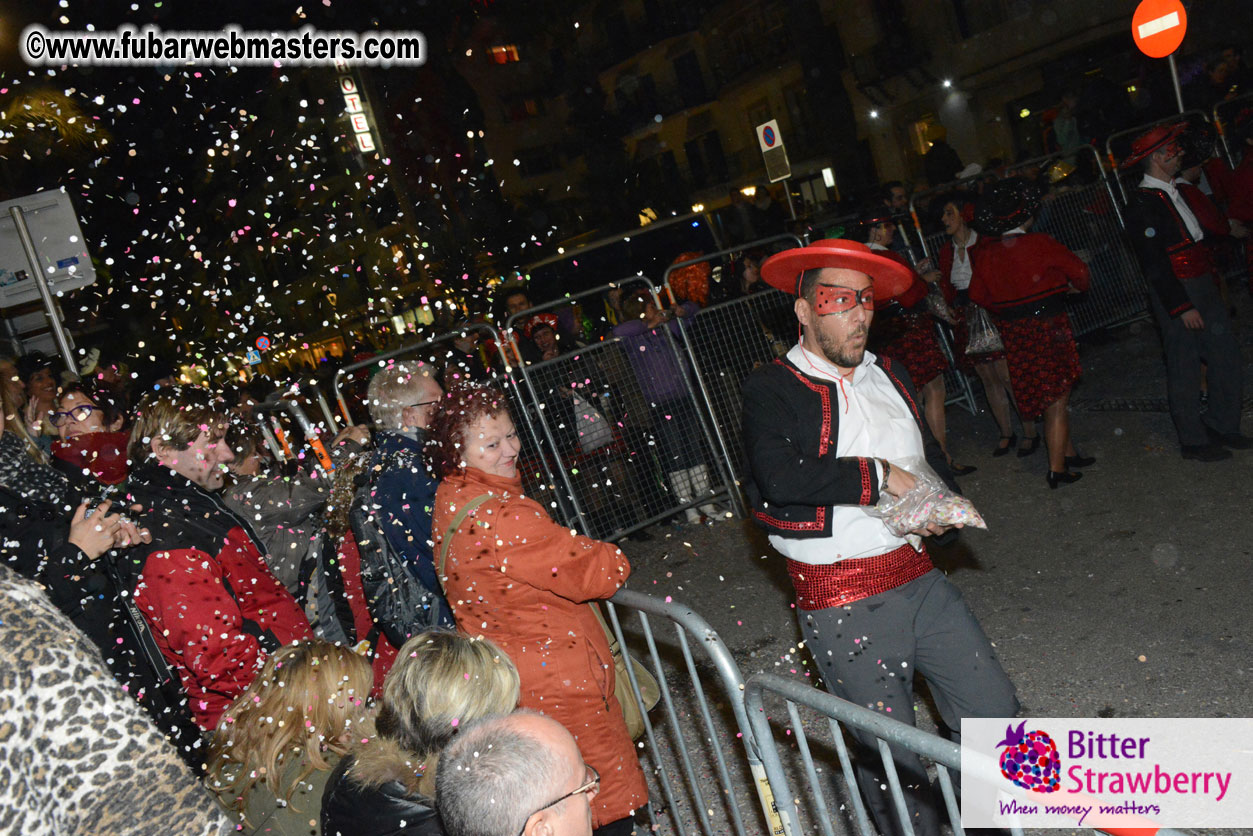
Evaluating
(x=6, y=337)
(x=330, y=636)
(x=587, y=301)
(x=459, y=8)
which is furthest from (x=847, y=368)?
(x=459, y=8)

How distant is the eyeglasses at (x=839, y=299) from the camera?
3.00 meters

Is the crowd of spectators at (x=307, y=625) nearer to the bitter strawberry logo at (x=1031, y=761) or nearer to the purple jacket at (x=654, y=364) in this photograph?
the bitter strawberry logo at (x=1031, y=761)

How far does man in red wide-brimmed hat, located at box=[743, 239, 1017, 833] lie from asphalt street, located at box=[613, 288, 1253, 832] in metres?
1.36

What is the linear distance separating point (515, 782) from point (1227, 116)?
40.8 feet

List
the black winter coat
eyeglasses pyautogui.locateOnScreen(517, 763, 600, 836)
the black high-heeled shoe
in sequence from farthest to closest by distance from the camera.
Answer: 1. the black high-heeled shoe
2. the black winter coat
3. eyeglasses pyautogui.locateOnScreen(517, 763, 600, 836)

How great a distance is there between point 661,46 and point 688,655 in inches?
1711

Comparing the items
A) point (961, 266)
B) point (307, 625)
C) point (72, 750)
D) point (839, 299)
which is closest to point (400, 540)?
point (307, 625)

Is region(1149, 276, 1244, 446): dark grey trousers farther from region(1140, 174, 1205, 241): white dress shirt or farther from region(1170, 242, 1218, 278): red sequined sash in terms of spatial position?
region(1140, 174, 1205, 241): white dress shirt

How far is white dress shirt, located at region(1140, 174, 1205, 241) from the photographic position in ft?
19.9

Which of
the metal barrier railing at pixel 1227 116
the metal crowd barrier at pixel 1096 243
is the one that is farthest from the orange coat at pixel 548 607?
the metal barrier railing at pixel 1227 116

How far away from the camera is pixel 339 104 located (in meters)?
38.7

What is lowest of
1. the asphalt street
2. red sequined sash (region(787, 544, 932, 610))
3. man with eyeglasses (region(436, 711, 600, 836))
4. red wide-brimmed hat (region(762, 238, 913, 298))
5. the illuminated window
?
the asphalt street

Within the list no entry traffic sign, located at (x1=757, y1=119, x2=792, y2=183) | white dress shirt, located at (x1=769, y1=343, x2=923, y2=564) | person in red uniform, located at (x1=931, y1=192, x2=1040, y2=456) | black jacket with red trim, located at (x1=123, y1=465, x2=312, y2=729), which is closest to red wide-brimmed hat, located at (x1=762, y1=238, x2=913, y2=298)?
white dress shirt, located at (x1=769, y1=343, x2=923, y2=564)

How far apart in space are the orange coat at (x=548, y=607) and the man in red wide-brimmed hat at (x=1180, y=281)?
4948 millimetres
